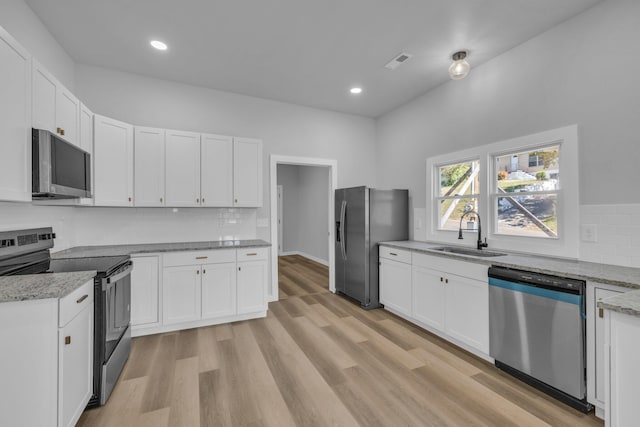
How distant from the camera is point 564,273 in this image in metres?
1.91

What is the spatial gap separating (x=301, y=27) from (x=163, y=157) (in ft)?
6.78

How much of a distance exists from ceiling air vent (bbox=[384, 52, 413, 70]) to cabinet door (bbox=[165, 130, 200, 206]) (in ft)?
7.88

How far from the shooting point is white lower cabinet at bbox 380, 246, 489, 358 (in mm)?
2490

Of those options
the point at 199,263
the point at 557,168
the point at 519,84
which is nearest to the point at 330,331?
the point at 199,263

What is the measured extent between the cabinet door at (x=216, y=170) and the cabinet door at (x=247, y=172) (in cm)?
6

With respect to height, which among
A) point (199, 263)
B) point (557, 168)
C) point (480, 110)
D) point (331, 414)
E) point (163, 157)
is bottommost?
point (331, 414)

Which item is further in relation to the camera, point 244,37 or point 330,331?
point 330,331

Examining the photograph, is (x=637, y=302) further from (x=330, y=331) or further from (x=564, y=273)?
(x=330, y=331)

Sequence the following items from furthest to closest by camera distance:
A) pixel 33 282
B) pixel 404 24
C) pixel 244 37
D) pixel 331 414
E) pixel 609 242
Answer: pixel 244 37 < pixel 404 24 < pixel 609 242 < pixel 331 414 < pixel 33 282

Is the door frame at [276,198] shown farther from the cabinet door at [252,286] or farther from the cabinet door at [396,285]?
the cabinet door at [396,285]

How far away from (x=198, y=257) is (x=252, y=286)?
717 millimetres

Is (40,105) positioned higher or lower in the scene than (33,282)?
higher

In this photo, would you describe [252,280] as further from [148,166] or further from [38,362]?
[38,362]

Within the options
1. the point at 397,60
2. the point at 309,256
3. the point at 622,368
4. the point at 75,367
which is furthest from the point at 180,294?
the point at 309,256
